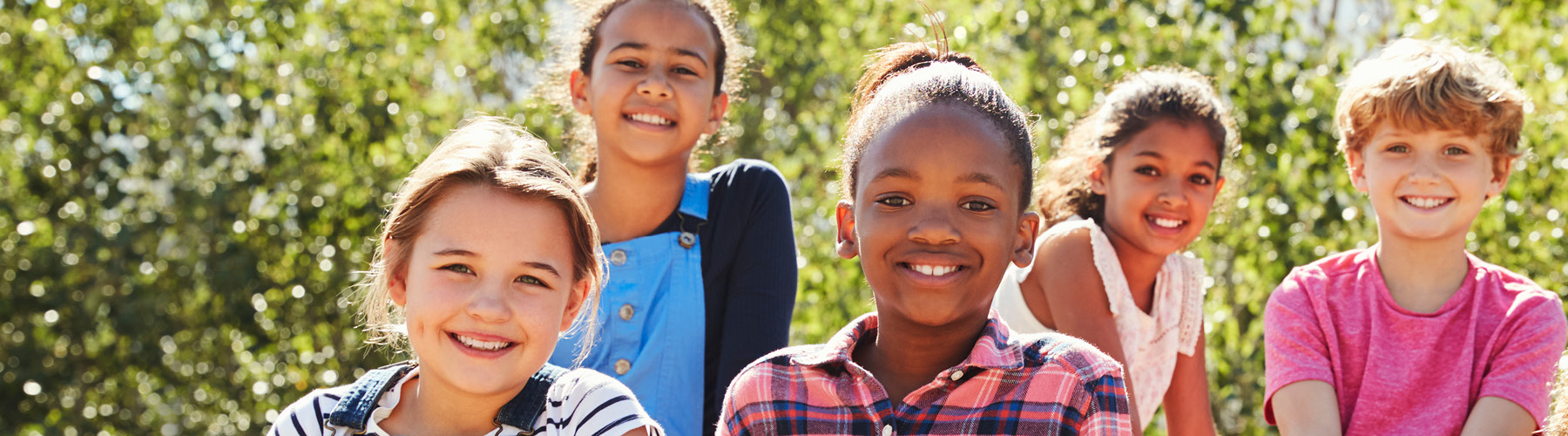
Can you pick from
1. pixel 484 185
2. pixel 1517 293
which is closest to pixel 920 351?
pixel 484 185

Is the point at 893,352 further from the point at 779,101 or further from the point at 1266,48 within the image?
the point at 779,101

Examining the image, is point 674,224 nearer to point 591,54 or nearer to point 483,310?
point 591,54

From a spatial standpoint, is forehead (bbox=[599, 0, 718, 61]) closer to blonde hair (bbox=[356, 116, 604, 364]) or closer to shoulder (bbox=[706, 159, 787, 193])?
shoulder (bbox=[706, 159, 787, 193])

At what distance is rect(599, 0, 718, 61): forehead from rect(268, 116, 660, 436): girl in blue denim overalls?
2.17ft

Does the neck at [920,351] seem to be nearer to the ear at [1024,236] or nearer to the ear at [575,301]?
the ear at [1024,236]

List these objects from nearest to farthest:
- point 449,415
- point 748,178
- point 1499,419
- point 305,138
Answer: point 449,415 < point 1499,419 < point 748,178 < point 305,138

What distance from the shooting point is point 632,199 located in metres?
2.69

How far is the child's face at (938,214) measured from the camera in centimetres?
185

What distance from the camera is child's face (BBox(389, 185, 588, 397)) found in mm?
1989

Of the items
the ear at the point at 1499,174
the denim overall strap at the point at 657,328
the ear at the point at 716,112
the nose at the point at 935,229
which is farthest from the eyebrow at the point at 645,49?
the ear at the point at 1499,174

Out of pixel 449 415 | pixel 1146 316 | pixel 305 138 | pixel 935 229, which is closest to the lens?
pixel 935 229

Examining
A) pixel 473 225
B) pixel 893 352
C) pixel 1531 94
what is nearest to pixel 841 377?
pixel 893 352

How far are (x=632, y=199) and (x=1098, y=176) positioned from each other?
3.39ft

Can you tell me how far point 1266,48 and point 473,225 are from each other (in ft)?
9.89
